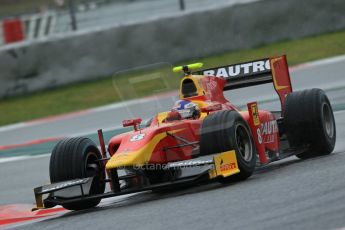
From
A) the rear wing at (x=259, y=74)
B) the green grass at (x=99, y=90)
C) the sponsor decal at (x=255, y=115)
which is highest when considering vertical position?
the green grass at (x=99, y=90)

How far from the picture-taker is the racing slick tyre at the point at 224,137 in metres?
8.45

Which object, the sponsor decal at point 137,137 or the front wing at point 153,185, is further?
the sponsor decal at point 137,137

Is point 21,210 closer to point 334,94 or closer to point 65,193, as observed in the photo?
point 65,193

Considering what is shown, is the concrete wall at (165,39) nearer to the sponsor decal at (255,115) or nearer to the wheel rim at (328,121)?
the wheel rim at (328,121)

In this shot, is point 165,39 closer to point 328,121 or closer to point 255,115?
point 328,121

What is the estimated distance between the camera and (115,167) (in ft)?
27.8

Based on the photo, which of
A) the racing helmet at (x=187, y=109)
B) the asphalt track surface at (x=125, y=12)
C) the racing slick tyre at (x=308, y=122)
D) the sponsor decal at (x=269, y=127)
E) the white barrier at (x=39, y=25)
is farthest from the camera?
the white barrier at (x=39, y=25)

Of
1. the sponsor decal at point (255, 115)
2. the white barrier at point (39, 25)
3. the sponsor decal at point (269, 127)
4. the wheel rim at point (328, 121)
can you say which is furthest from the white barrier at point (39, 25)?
the sponsor decal at point (255, 115)

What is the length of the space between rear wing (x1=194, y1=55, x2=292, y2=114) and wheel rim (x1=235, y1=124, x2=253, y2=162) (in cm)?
179

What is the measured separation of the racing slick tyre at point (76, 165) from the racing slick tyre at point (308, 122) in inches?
84.9

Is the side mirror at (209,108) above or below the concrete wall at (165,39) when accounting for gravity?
below

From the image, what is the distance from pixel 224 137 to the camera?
8.44m

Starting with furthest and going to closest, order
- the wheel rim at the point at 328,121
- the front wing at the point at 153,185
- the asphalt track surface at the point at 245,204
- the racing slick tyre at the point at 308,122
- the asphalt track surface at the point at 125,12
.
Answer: the asphalt track surface at the point at 125,12, the wheel rim at the point at 328,121, the racing slick tyre at the point at 308,122, the front wing at the point at 153,185, the asphalt track surface at the point at 245,204

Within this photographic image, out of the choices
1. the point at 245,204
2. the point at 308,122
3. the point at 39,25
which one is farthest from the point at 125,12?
the point at 245,204
